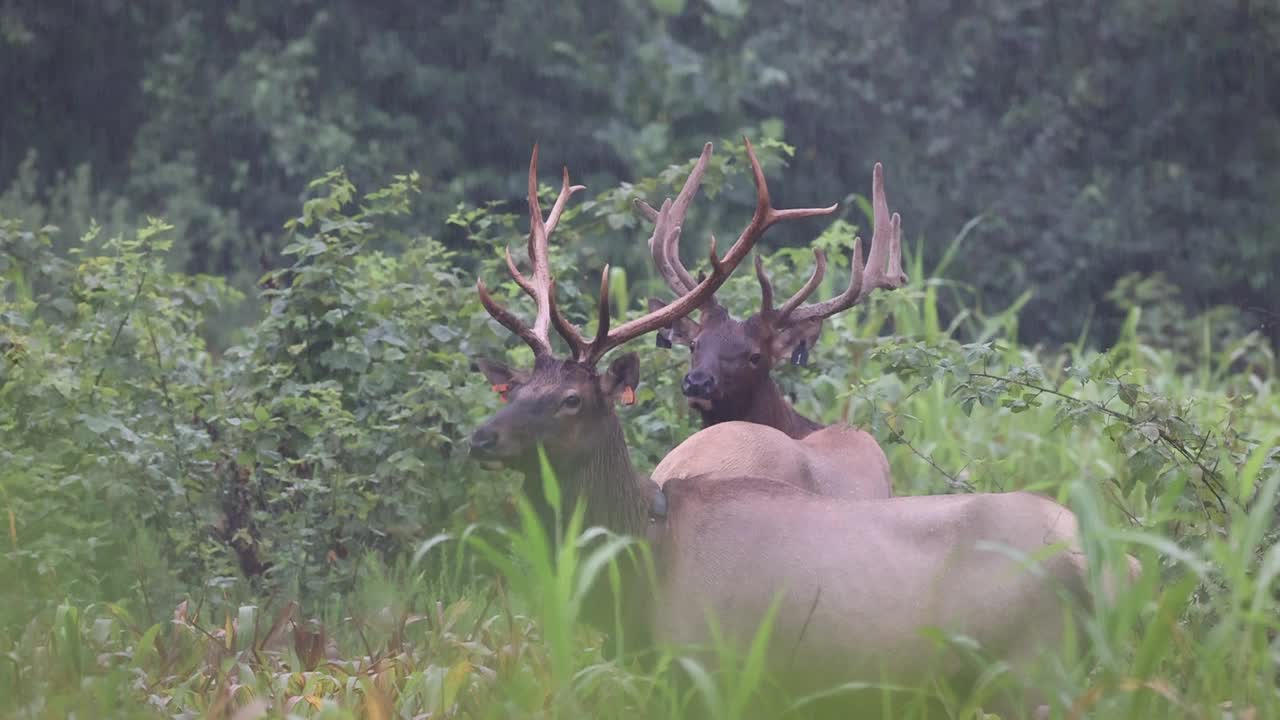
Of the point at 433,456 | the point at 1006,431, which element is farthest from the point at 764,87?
the point at 433,456

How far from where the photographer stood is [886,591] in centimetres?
421

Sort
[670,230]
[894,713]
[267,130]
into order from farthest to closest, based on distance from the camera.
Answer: [267,130] < [670,230] < [894,713]

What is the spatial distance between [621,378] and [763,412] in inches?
69.7

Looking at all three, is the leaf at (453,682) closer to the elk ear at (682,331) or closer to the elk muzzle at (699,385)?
the elk muzzle at (699,385)

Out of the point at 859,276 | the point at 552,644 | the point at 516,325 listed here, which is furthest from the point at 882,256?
the point at 552,644

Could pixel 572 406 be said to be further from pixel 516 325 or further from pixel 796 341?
pixel 796 341

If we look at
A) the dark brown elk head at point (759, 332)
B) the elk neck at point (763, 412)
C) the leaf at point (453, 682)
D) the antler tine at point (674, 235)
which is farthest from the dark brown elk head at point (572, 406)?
the antler tine at point (674, 235)

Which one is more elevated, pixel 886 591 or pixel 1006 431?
pixel 886 591

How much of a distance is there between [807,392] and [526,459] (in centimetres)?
298

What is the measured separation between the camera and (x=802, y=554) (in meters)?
4.35

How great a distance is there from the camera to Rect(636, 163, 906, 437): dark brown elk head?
646 cm

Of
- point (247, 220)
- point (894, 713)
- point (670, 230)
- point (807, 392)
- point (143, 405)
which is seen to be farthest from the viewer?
point (247, 220)

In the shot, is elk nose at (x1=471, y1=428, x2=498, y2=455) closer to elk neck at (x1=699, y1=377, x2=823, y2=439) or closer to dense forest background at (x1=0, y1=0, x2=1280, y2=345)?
elk neck at (x1=699, y1=377, x2=823, y2=439)

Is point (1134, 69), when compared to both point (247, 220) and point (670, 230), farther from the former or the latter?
point (670, 230)
